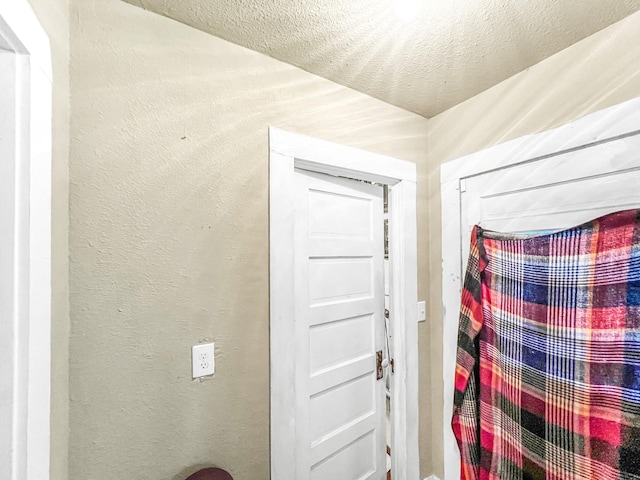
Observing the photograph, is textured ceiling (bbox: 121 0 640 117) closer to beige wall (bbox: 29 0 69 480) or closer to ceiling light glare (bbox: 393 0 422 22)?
ceiling light glare (bbox: 393 0 422 22)

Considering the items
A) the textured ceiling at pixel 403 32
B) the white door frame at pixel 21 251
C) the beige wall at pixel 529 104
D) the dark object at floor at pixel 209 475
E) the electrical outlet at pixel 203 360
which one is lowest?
the dark object at floor at pixel 209 475

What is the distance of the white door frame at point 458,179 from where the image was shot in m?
1.12

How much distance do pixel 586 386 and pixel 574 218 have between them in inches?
24.2

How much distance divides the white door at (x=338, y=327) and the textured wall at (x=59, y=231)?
0.79 m

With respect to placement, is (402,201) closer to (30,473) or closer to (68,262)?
(68,262)

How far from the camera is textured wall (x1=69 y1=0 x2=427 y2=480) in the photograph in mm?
892

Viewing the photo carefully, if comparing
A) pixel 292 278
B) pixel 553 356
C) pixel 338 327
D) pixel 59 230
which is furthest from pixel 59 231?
pixel 553 356

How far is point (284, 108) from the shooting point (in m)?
1.27

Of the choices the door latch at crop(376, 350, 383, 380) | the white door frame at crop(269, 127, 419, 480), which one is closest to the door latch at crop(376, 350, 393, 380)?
the door latch at crop(376, 350, 383, 380)

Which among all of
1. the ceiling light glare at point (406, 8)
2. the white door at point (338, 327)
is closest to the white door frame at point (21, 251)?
the white door at point (338, 327)

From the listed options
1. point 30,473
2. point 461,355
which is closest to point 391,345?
point 461,355

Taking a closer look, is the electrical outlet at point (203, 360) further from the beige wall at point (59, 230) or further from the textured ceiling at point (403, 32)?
the textured ceiling at point (403, 32)

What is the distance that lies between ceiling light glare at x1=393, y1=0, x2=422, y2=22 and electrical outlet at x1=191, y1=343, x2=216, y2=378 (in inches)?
53.6

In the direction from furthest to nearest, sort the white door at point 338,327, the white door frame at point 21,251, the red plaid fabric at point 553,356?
the white door at point 338,327
the red plaid fabric at point 553,356
the white door frame at point 21,251
